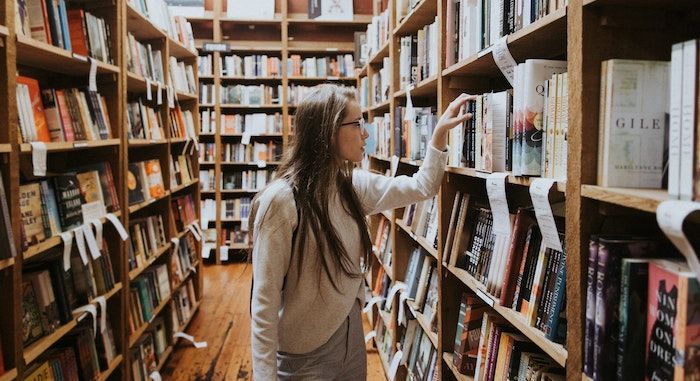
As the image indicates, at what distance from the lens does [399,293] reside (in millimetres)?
2711

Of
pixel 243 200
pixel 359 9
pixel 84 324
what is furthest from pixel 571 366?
pixel 359 9

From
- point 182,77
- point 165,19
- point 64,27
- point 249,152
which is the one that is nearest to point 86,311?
point 64,27

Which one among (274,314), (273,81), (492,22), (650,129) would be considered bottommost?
(274,314)

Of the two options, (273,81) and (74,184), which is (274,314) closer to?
(74,184)

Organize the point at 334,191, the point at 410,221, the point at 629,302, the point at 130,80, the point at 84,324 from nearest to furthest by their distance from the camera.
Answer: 1. the point at 629,302
2. the point at 334,191
3. the point at 84,324
4. the point at 410,221
5. the point at 130,80

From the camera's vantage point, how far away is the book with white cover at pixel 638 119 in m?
0.84

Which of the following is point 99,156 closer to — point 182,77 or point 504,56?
point 182,77

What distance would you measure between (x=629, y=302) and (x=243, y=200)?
5.67 m

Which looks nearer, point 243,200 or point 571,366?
point 571,366

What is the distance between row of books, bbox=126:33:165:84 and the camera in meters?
2.71

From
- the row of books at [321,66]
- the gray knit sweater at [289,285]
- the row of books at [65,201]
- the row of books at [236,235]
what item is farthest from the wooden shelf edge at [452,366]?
the row of books at [321,66]

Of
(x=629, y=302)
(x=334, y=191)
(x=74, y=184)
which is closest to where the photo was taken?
(x=629, y=302)

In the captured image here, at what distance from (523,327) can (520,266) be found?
0.55 ft

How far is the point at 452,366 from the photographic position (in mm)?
1763
